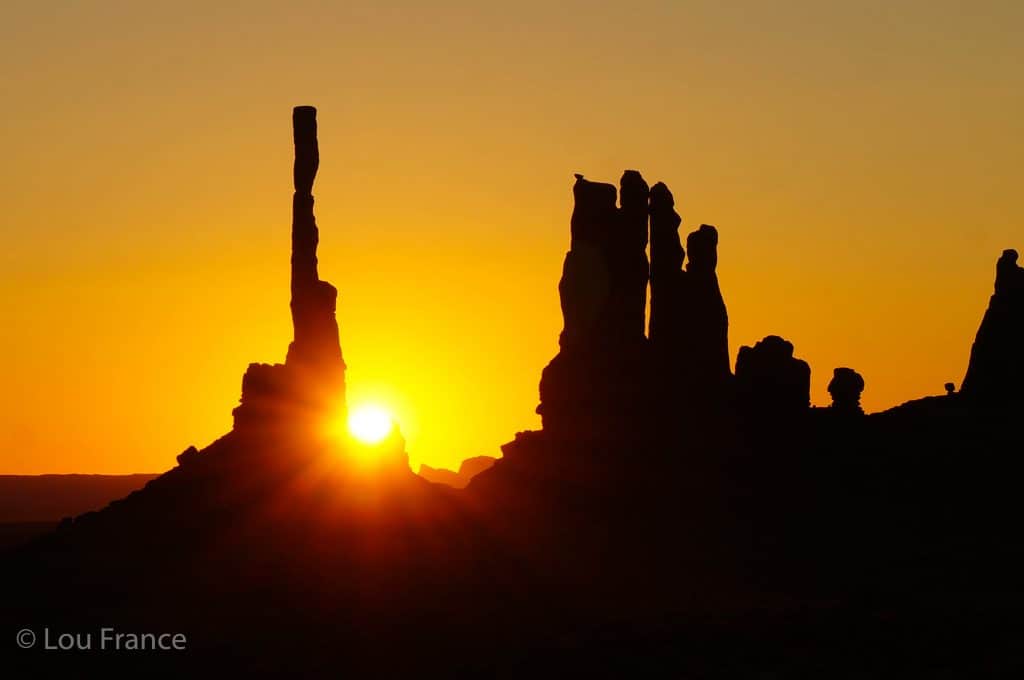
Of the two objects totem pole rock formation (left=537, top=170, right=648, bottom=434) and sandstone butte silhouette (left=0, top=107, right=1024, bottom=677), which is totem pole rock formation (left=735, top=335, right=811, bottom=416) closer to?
sandstone butte silhouette (left=0, top=107, right=1024, bottom=677)

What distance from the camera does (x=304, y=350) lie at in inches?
4592

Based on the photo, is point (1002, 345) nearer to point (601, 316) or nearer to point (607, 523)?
point (601, 316)

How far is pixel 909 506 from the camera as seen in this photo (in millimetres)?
121562

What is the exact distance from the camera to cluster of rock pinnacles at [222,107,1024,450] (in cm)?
12025

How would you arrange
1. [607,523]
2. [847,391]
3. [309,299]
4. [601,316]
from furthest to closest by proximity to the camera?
[847,391] < [601,316] < [607,523] < [309,299]

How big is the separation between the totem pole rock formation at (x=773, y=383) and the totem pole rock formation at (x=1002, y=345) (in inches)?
590

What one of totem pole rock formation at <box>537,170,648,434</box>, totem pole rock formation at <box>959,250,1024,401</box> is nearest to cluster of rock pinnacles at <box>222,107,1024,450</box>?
totem pole rock formation at <box>537,170,648,434</box>

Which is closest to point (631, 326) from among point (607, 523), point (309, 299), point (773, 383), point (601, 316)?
point (601, 316)

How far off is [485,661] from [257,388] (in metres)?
25.5

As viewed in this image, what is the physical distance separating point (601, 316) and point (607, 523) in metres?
12.7

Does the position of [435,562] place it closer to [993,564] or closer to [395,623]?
[395,623]

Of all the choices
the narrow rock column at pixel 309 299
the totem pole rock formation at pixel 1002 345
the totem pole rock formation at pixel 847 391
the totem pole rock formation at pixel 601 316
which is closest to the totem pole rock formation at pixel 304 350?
the narrow rock column at pixel 309 299

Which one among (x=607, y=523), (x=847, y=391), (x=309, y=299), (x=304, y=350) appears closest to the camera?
(x=304, y=350)

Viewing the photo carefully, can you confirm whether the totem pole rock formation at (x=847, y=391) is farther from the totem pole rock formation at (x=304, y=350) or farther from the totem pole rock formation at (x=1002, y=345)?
the totem pole rock formation at (x=304, y=350)
